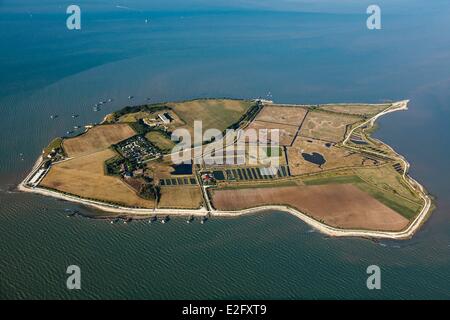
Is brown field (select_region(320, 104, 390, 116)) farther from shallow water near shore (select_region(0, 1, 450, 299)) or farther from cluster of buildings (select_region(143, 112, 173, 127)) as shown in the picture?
cluster of buildings (select_region(143, 112, 173, 127))

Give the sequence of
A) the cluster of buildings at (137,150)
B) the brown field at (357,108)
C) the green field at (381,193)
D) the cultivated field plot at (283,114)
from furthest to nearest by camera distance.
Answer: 1. the brown field at (357,108)
2. the cultivated field plot at (283,114)
3. the cluster of buildings at (137,150)
4. the green field at (381,193)

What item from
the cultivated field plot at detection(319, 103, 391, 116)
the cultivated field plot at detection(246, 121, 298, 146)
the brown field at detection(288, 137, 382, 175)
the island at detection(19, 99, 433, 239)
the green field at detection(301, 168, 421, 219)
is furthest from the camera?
the cultivated field plot at detection(319, 103, 391, 116)

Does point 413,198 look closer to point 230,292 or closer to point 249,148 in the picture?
point 249,148

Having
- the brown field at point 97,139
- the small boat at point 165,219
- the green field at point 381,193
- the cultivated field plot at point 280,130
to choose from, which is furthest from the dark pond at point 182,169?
the green field at point 381,193

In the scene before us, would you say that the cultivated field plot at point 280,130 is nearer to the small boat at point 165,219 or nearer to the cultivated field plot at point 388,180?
the cultivated field plot at point 388,180

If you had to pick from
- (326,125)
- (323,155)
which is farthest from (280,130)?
(323,155)

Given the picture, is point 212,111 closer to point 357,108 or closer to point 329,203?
point 357,108

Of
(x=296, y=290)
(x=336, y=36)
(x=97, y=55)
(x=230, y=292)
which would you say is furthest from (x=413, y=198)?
(x=336, y=36)

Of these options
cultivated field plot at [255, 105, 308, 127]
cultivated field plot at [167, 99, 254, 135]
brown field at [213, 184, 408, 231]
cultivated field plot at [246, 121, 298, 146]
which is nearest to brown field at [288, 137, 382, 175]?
cultivated field plot at [246, 121, 298, 146]
